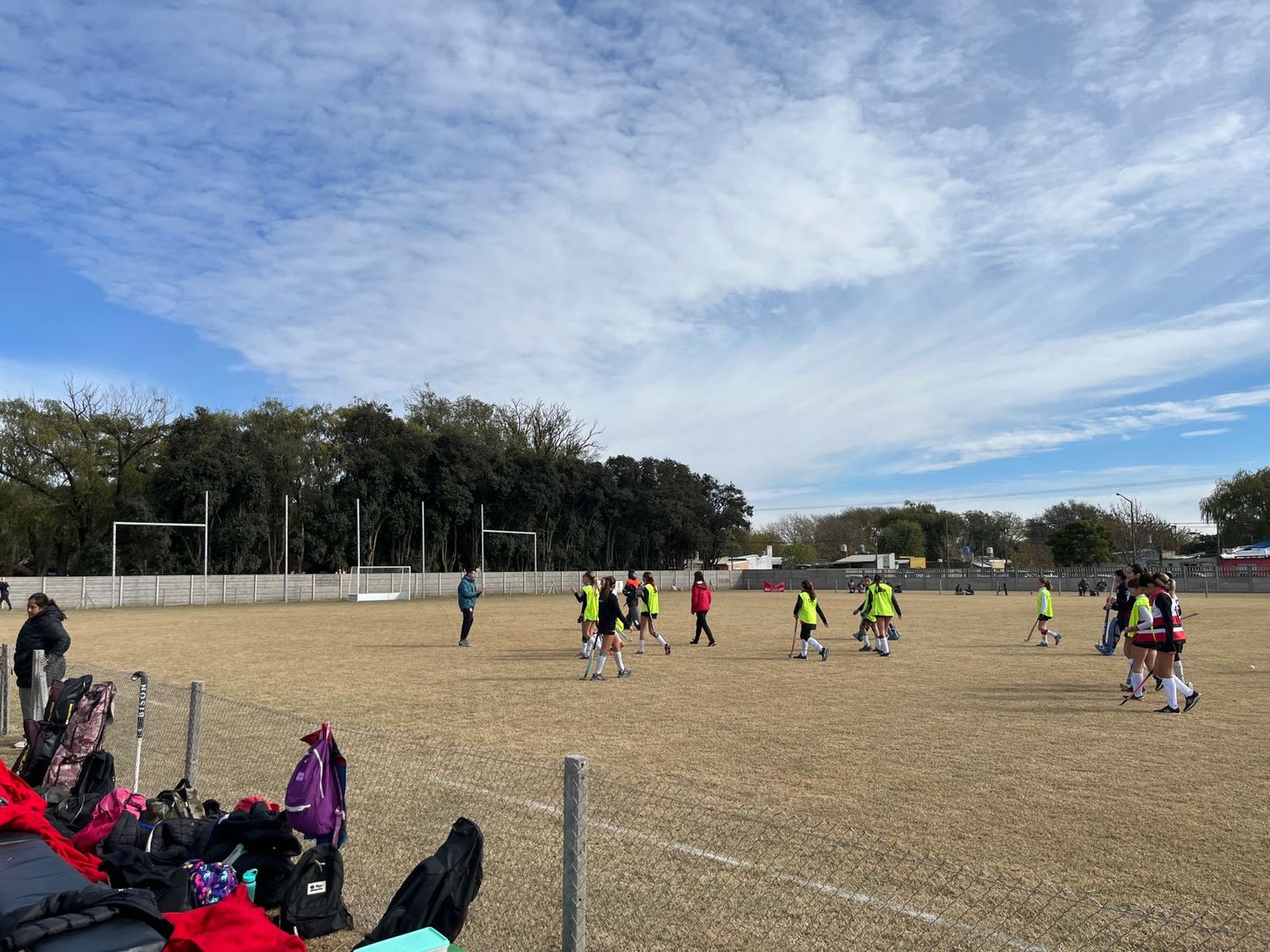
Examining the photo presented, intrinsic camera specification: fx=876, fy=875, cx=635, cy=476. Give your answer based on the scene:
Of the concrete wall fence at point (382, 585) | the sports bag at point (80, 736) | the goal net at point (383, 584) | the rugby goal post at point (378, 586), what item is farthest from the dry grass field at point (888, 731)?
the goal net at point (383, 584)

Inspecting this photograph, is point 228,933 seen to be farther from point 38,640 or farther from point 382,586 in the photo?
point 382,586

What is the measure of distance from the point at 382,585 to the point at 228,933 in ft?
170

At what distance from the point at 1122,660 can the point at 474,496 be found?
51925 millimetres

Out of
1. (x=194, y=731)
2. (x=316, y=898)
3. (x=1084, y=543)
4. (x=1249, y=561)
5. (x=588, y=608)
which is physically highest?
(x=1084, y=543)

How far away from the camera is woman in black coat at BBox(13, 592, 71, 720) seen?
29.6 feet

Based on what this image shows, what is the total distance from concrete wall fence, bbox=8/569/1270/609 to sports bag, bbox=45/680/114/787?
129 feet

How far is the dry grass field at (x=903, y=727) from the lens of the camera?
570 cm

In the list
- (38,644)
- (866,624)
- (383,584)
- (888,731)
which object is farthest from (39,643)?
(383,584)

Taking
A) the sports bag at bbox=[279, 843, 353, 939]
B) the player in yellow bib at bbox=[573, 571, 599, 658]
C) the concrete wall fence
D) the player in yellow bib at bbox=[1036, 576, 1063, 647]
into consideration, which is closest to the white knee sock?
the player in yellow bib at bbox=[1036, 576, 1063, 647]

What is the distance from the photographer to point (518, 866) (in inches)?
203

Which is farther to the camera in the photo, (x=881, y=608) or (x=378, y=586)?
(x=378, y=586)

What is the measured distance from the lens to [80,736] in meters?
6.97

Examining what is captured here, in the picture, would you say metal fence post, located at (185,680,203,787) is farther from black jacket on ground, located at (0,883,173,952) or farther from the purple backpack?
black jacket on ground, located at (0,883,173,952)

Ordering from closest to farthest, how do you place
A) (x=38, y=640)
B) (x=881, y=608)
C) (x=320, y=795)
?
(x=320, y=795)
(x=38, y=640)
(x=881, y=608)
